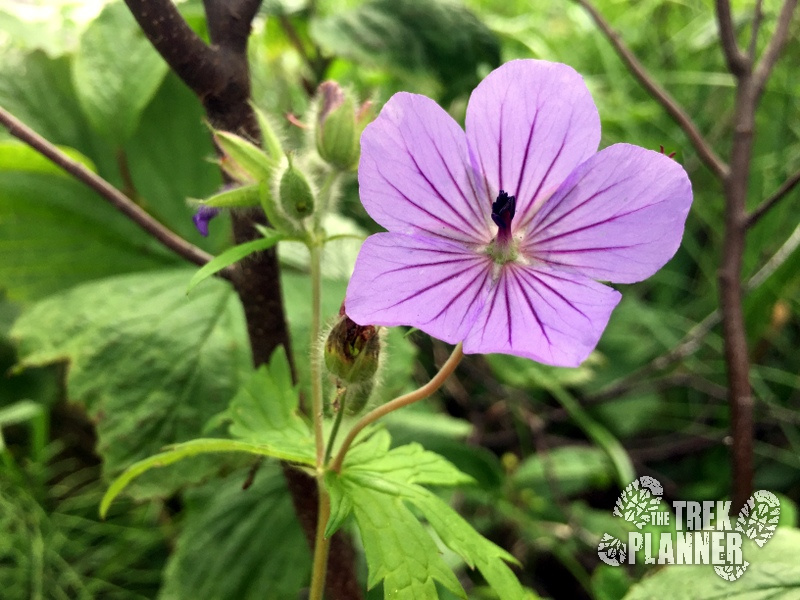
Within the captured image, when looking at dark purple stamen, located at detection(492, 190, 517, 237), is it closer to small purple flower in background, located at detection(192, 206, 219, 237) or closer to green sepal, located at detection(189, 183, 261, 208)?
green sepal, located at detection(189, 183, 261, 208)

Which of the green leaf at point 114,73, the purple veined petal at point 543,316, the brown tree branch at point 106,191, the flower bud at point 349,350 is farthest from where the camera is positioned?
the green leaf at point 114,73

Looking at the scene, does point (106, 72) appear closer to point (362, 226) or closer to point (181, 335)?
point (181, 335)

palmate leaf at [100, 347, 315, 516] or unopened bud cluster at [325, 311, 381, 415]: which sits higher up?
unopened bud cluster at [325, 311, 381, 415]

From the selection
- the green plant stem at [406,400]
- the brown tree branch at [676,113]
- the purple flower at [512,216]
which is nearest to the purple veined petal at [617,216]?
the purple flower at [512,216]

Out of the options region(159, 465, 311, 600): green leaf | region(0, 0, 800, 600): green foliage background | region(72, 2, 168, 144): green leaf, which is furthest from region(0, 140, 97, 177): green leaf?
region(159, 465, 311, 600): green leaf

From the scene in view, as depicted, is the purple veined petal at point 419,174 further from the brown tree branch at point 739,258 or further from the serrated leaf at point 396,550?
the brown tree branch at point 739,258

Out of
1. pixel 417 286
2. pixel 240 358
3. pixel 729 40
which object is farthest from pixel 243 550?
pixel 729 40

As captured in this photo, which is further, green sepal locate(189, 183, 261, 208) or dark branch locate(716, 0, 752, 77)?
dark branch locate(716, 0, 752, 77)
